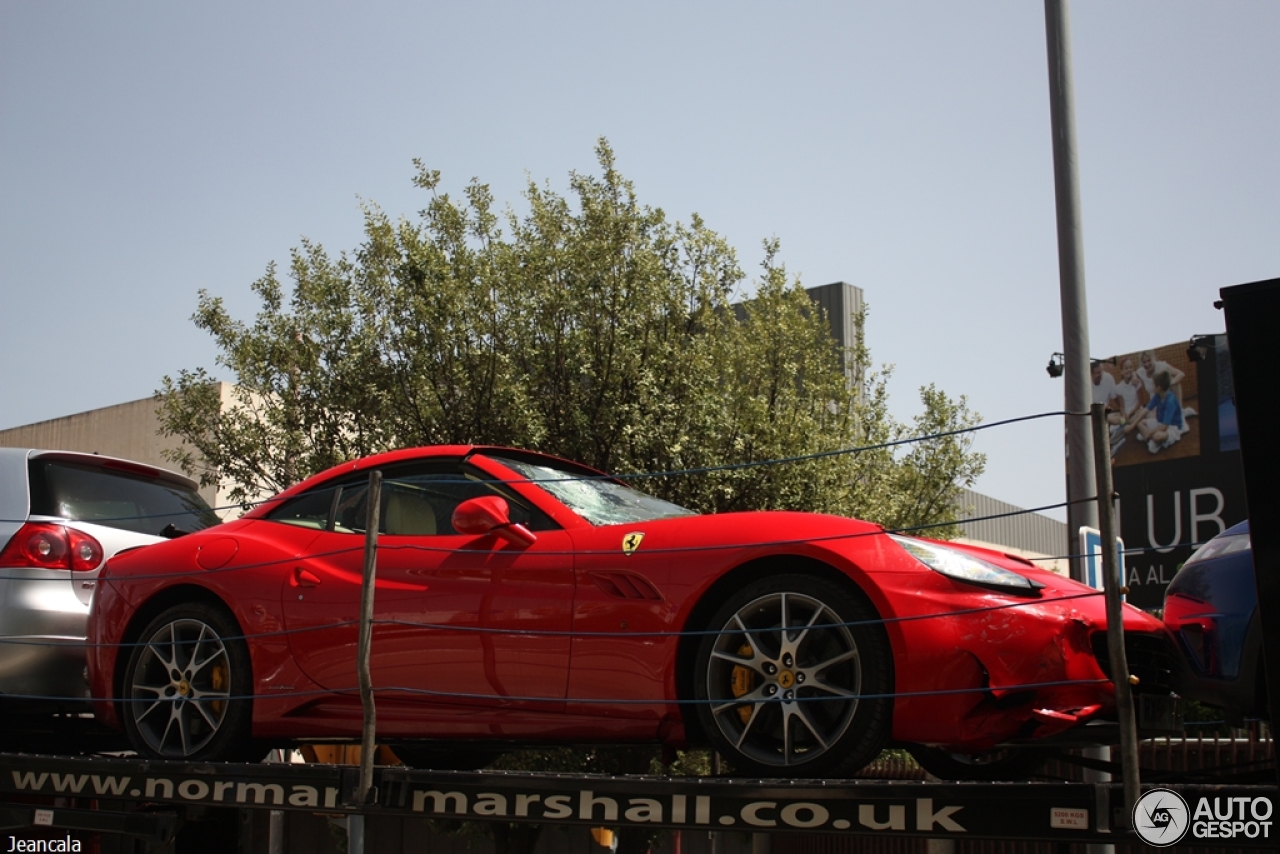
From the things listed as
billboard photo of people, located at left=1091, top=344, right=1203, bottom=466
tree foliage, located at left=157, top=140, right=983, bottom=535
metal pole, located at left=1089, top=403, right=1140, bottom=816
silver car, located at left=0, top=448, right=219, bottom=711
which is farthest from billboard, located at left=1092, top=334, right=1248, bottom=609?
metal pole, located at left=1089, top=403, right=1140, bottom=816

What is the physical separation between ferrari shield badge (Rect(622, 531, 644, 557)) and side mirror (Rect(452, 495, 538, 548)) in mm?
404

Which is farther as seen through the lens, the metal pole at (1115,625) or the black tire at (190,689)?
the black tire at (190,689)

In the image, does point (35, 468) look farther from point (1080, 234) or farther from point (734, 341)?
point (734, 341)

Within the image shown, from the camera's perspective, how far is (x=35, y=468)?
273 inches

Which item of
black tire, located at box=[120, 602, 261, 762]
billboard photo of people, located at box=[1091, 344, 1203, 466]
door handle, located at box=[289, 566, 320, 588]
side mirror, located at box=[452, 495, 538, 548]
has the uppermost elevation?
billboard photo of people, located at box=[1091, 344, 1203, 466]

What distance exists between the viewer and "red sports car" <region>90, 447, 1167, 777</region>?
4266mm

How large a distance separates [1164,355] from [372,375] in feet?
50.6

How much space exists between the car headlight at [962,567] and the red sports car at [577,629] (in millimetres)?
12

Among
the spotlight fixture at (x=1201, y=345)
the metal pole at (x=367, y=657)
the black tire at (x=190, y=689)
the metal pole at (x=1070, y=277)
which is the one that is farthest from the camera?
the spotlight fixture at (x=1201, y=345)

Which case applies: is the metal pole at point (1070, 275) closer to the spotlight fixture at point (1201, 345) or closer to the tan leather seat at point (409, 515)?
the tan leather seat at point (409, 515)

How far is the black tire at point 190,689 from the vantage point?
222 inches

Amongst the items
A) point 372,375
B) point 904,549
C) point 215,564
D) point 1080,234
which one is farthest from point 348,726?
point 372,375

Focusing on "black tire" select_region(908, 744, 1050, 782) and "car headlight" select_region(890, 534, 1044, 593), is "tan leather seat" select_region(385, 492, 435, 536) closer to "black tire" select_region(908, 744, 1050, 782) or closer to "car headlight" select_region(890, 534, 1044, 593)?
"car headlight" select_region(890, 534, 1044, 593)

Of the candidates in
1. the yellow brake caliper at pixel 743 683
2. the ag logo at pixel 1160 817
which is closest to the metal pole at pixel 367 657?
the yellow brake caliper at pixel 743 683
